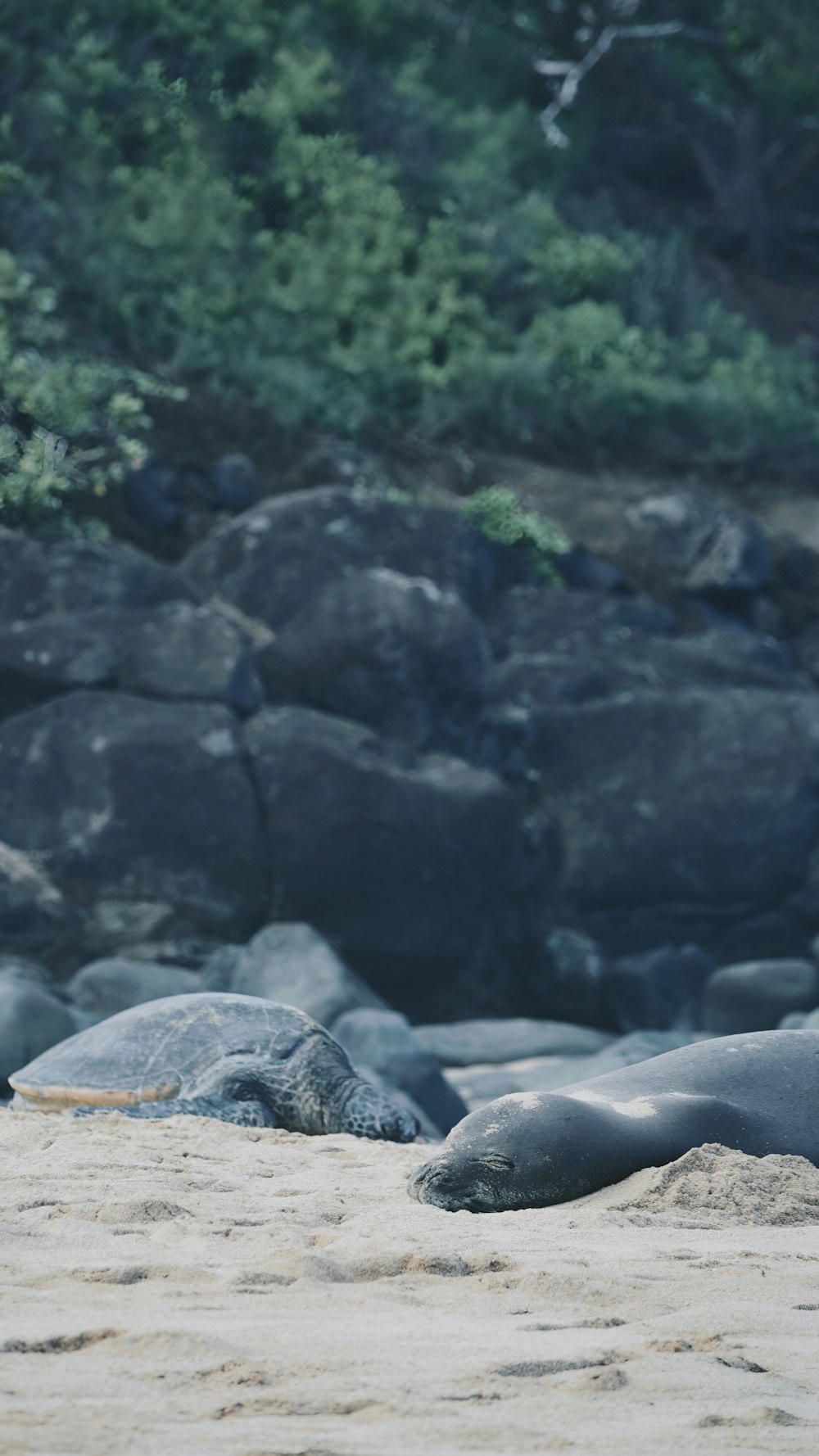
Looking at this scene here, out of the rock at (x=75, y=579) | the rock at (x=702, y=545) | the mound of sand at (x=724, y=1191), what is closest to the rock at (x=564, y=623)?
the rock at (x=702, y=545)

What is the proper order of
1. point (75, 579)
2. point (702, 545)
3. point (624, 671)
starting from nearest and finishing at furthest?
1. point (75, 579)
2. point (624, 671)
3. point (702, 545)

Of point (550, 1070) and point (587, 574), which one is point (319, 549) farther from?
point (550, 1070)

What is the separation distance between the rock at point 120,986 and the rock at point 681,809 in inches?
124

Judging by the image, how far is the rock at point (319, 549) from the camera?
9.30m

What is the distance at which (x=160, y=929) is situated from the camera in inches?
316

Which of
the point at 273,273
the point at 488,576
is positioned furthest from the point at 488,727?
the point at 273,273

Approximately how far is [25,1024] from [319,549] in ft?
14.9

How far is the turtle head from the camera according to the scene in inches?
175

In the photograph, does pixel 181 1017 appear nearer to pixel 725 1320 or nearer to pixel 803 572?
pixel 725 1320

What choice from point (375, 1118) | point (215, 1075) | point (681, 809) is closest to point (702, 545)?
point (681, 809)

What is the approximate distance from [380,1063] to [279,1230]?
10.6 feet

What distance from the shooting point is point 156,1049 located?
461 cm

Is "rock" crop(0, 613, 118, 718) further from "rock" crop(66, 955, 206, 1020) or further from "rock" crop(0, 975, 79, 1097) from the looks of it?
"rock" crop(0, 975, 79, 1097)

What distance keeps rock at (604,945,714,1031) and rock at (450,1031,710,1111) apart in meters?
1.21
